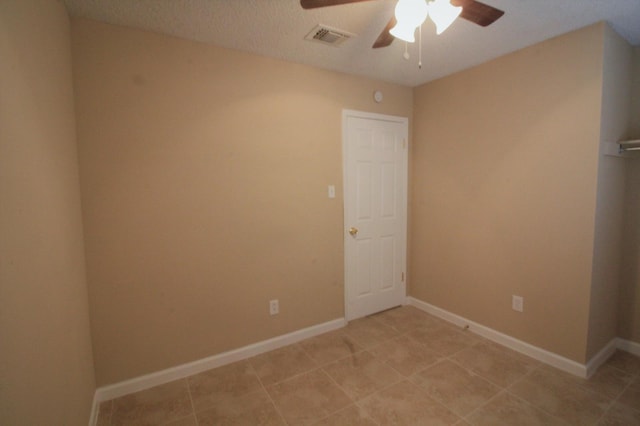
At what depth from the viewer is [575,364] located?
2.12 metres

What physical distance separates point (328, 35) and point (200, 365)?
2.66m

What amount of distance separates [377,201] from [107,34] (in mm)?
2551

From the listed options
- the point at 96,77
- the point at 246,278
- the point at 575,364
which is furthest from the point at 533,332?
the point at 96,77

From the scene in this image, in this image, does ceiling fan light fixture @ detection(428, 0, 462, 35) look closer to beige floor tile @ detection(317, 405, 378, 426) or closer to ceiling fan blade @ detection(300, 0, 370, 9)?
ceiling fan blade @ detection(300, 0, 370, 9)

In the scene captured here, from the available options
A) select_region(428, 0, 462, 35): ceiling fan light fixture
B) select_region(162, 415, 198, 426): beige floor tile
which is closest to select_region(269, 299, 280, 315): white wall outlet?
select_region(162, 415, 198, 426): beige floor tile

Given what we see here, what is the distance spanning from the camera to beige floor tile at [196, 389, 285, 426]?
1.76m

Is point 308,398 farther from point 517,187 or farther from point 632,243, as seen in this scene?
point 632,243

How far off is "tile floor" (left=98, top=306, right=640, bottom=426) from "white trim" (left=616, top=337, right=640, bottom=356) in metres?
0.05

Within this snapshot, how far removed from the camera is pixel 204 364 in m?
2.26

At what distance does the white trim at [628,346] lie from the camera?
2316 mm

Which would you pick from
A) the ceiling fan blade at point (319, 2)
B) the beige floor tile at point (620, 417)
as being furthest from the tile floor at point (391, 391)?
the ceiling fan blade at point (319, 2)

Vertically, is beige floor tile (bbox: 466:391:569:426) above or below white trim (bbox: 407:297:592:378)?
below

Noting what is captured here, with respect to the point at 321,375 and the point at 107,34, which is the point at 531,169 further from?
the point at 107,34

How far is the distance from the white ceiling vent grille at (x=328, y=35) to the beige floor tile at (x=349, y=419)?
252 centimetres
